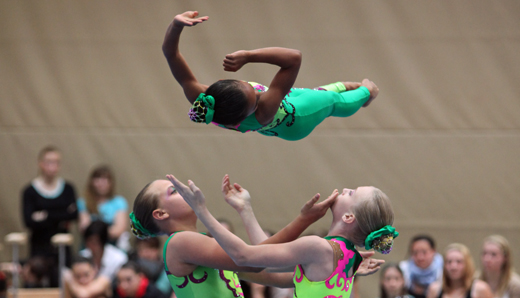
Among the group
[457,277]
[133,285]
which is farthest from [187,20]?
[457,277]

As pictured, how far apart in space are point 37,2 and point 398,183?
164 inches

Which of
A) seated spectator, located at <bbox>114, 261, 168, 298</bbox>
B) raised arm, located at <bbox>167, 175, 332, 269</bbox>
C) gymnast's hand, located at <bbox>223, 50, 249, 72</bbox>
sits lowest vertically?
seated spectator, located at <bbox>114, 261, 168, 298</bbox>

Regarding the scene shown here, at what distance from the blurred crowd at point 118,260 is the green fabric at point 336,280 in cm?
232

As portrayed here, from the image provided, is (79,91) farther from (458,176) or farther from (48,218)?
(458,176)

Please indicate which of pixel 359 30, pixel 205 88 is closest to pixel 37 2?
pixel 359 30

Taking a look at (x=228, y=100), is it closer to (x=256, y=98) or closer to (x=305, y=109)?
(x=256, y=98)

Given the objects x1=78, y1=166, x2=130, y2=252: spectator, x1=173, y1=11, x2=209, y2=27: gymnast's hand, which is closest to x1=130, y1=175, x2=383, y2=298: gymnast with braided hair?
x1=173, y1=11, x2=209, y2=27: gymnast's hand

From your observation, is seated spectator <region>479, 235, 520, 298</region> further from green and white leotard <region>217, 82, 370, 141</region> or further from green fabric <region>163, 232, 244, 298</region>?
green fabric <region>163, 232, 244, 298</region>

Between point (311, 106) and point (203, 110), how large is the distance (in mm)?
718

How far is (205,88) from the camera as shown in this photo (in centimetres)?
256

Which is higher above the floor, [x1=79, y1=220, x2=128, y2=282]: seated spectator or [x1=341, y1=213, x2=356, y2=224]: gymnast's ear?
[x1=341, y1=213, x2=356, y2=224]: gymnast's ear

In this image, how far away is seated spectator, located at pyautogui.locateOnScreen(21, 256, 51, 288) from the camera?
528 centimetres

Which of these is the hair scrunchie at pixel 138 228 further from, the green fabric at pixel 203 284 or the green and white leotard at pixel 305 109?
the green and white leotard at pixel 305 109

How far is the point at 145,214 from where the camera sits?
255 cm
